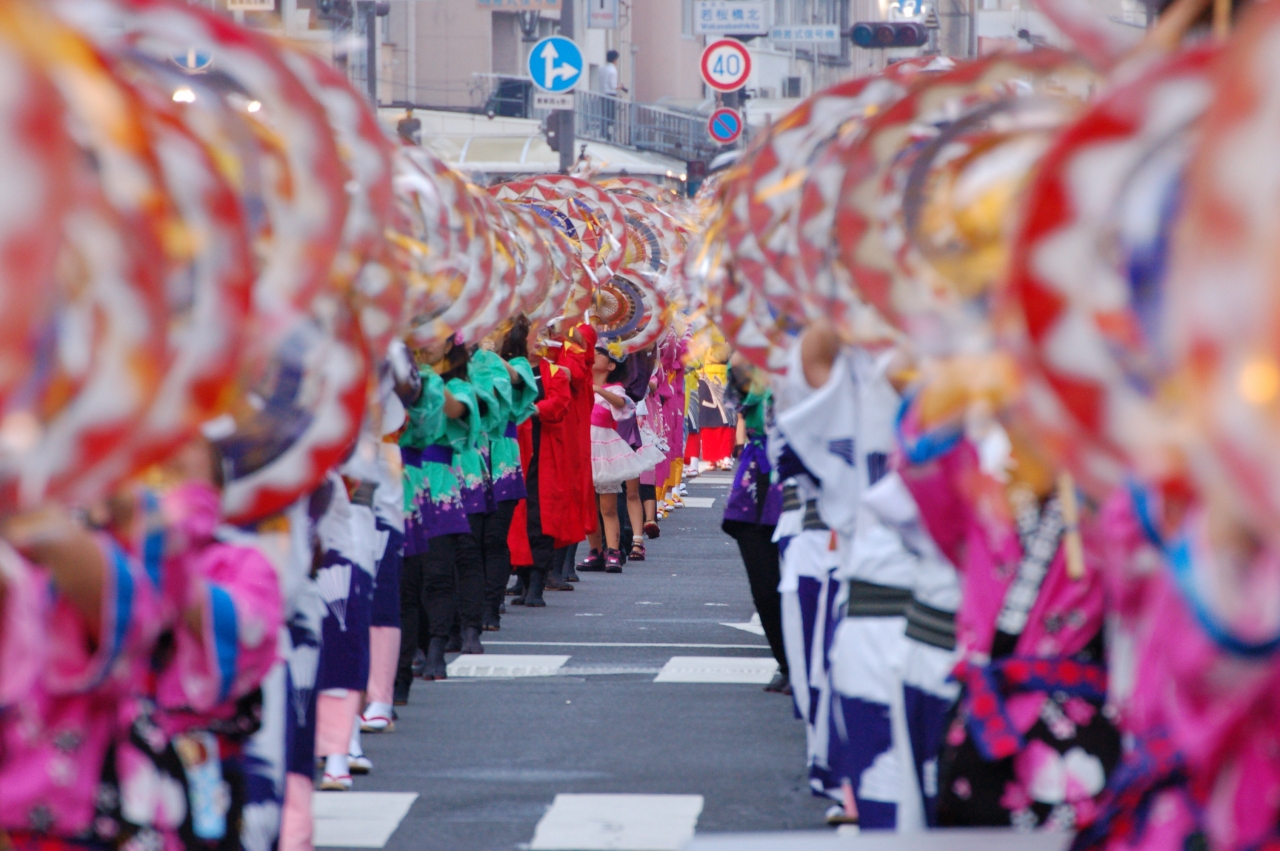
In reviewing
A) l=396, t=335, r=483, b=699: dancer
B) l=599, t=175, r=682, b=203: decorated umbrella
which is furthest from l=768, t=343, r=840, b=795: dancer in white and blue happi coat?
l=599, t=175, r=682, b=203: decorated umbrella

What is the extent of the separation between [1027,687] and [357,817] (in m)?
3.92

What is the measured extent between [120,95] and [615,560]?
13.2 m

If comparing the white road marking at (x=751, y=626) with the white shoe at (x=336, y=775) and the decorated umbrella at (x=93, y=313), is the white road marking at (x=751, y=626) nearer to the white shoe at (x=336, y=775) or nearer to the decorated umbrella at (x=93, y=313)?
the white shoe at (x=336, y=775)

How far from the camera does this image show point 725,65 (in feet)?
87.2

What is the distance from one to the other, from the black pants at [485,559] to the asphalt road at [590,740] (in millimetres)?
297

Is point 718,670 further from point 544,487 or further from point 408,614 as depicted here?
point 544,487

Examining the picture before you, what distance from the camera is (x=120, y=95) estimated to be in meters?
2.29

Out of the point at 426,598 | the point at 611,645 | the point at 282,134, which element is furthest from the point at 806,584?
the point at 282,134

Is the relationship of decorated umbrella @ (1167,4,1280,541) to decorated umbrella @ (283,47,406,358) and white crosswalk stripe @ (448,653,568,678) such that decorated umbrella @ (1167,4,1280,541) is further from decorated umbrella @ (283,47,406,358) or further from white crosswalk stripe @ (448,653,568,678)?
white crosswalk stripe @ (448,653,568,678)

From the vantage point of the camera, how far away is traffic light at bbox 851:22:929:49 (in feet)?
64.5

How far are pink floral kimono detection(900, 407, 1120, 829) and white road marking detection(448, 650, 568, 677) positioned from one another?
6.74m

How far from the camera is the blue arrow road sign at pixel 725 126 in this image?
88.2 ft

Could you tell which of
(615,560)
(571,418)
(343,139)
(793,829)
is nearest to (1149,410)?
(343,139)

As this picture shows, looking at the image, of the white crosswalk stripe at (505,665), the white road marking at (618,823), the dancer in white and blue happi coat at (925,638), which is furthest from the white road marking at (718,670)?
the dancer in white and blue happi coat at (925,638)
